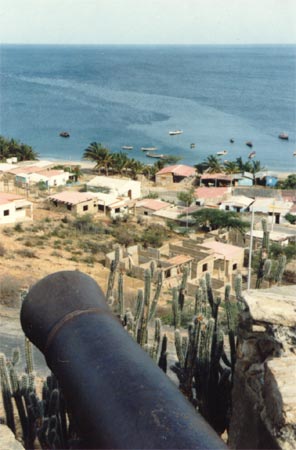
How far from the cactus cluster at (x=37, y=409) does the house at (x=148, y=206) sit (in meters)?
22.7

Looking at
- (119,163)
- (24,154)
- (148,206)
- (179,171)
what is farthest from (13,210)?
(24,154)

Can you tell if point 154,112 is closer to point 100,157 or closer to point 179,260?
point 100,157

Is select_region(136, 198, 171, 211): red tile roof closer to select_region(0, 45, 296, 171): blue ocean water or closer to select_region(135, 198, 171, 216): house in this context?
select_region(135, 198, 171, 216): house

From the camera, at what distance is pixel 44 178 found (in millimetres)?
34250

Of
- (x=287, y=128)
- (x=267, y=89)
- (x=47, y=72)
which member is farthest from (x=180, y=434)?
(x=47, y=72)

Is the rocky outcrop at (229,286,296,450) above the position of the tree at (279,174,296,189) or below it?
above

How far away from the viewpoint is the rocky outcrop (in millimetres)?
3518

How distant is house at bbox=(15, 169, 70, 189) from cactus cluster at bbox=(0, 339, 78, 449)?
90.8ft

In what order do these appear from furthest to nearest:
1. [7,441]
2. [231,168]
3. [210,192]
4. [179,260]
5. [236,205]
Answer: [231,168]
[210,192]
[236,205]
[179,260]
[7,441]

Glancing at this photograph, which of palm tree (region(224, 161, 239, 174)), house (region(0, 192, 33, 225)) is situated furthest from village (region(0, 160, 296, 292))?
palm tree (region(224, 161, 239, 174))

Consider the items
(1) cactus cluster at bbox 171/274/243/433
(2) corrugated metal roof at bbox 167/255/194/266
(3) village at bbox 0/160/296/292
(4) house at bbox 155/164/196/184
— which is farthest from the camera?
(4) house at bbox 155/164/196/184

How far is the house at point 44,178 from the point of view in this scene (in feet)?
111

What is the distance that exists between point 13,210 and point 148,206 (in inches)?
272

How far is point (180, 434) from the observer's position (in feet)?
8.04
